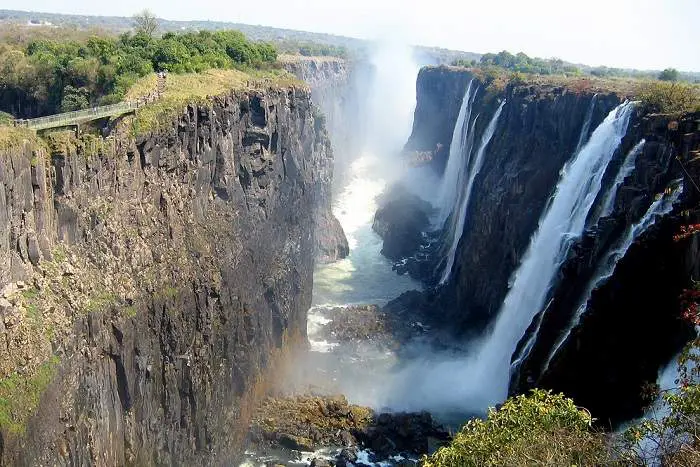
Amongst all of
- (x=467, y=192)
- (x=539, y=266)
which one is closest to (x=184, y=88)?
(x=539, y=266)

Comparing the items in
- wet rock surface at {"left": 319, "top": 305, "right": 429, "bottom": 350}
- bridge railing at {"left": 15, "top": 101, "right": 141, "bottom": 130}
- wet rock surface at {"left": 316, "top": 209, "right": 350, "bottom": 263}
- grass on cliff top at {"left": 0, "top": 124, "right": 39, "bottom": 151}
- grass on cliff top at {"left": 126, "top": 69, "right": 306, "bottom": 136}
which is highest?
grass on cliff top at {"left": 126, "top": 69, "right": 306, "bottom": 136}

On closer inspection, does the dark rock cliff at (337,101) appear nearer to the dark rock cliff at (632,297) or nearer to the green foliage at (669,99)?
the dark rock cliff at (632,297)

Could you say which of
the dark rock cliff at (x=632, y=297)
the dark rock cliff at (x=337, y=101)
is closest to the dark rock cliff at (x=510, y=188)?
the dark rock cliff at (x=632, y=297)

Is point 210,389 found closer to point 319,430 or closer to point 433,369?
point 319,430

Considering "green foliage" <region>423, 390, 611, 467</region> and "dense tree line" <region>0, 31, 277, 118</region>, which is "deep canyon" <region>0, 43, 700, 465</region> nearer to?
"dense tree line" <region>0, 31, 277, 118</region>

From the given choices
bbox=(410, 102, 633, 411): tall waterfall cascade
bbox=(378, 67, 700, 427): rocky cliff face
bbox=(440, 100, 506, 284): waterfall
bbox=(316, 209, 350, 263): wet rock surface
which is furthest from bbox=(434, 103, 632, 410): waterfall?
bbox=(316, 209, 350, 263): wet rock surface
